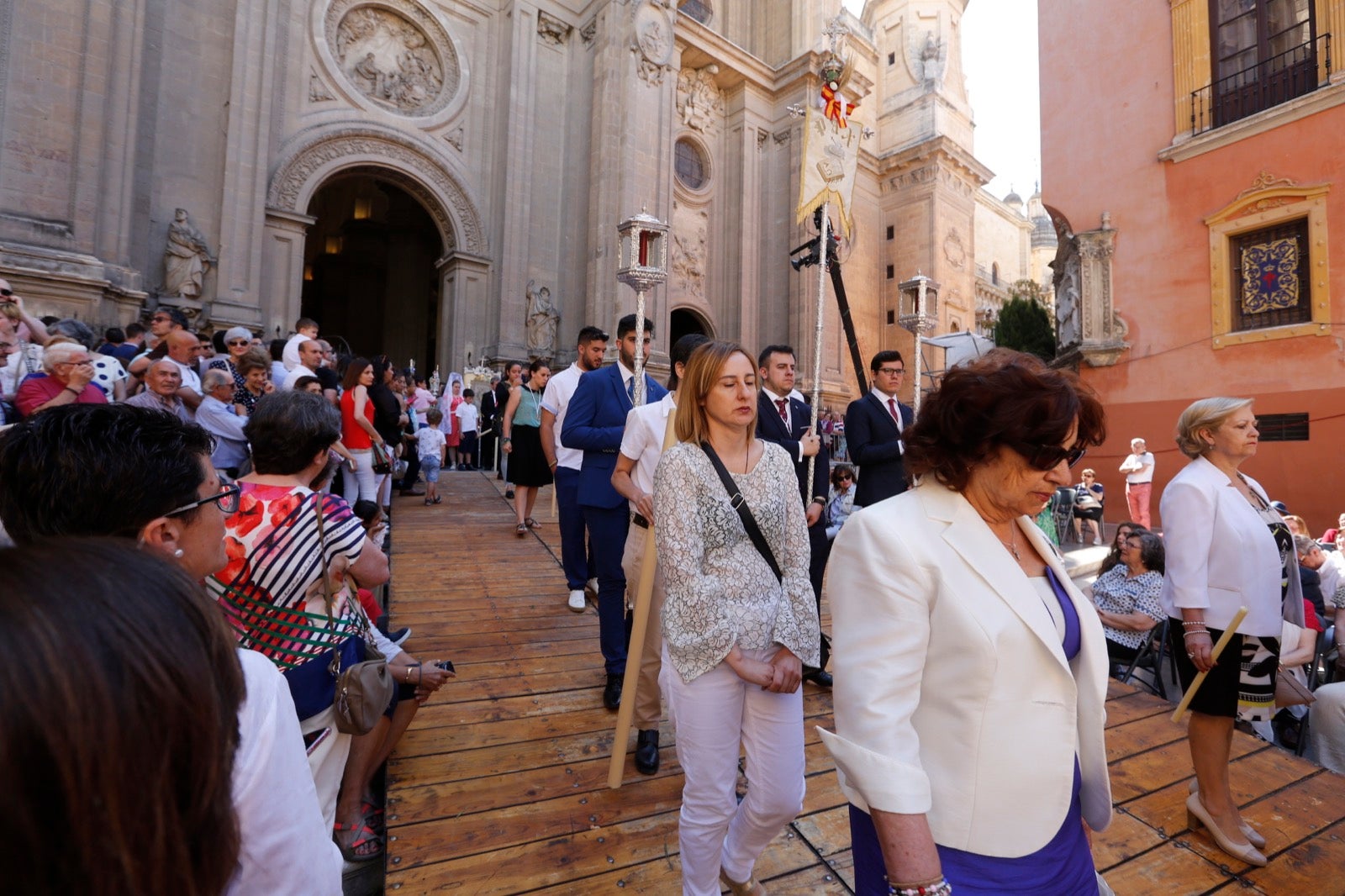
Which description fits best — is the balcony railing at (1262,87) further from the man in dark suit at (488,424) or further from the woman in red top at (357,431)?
the woman in red top at (357,431)

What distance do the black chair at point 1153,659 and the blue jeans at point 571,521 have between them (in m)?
4.08

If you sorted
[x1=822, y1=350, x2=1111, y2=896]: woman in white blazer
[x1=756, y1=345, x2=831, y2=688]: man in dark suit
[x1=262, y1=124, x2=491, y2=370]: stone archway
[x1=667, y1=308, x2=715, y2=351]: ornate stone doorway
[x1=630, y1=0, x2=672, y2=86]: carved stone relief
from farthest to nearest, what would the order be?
[x1=667, y1=308, x2=715, y2=351]: ornate stone doorway → [x1=630, y1=0, x2=672, y2=86]: carved stone relief → [x1=262, y1=124, x2=491, y2=370]: stone archway → [x1=756, y1=345, x2=831, y2=688]: man in dark suit → [x1=822, y1=350, x2=1111, y2=896]: woman in white blazer

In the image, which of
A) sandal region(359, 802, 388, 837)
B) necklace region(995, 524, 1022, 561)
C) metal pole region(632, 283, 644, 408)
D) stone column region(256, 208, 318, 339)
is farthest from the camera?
stone column region(256, 208, 318, 339)

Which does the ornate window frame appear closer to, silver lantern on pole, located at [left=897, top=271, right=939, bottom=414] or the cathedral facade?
the cathedral facade

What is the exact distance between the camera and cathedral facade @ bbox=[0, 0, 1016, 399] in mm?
10695

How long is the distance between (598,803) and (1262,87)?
1449 cm

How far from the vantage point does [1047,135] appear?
535 inches

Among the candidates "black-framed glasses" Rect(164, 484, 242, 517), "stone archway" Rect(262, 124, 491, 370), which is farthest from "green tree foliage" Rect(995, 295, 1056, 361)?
"black-framed glasses" Rect(164, 484, 242, 517)

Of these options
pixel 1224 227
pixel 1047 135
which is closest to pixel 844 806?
pixel 1224 227

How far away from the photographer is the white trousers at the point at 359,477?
654 centimetres

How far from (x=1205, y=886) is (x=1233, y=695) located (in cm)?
76

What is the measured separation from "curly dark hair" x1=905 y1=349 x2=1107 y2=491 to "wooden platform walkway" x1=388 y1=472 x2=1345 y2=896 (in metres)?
1.86

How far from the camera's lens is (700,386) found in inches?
95.3

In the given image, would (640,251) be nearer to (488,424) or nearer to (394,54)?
(488,424)
